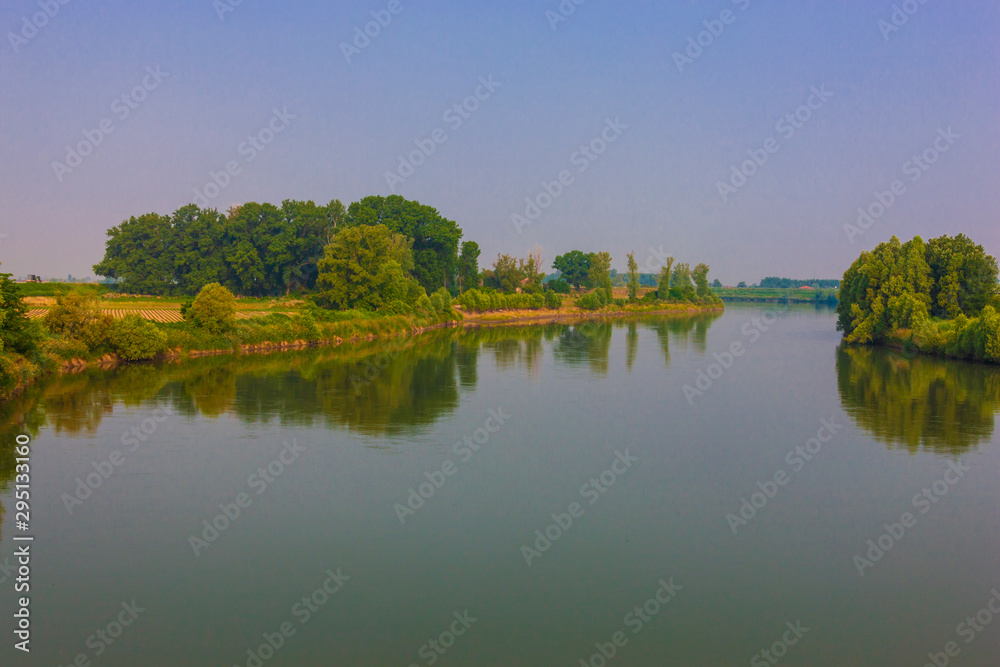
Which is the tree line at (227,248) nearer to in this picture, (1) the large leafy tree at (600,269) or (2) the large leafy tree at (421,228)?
(2) the large leafy tree at (421,228)

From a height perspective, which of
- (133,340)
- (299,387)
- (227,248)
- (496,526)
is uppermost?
(227,248)

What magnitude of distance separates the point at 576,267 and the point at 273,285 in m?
71.8

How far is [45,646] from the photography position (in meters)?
10.2

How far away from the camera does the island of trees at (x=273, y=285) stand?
36.2 metres

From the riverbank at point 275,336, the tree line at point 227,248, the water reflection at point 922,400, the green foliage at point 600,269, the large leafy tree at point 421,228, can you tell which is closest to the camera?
the water reflection at point 922,400

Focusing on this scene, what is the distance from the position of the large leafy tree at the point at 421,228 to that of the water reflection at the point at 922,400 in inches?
2113

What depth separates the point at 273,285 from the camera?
8231 centimetres

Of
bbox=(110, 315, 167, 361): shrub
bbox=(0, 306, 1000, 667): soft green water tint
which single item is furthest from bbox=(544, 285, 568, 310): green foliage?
bbox=(0, 306, 1000, 667): soft green water tint

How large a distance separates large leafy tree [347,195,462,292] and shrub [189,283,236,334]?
137 ft

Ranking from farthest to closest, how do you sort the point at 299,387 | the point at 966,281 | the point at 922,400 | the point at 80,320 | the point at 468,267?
the point at 468,267 < the point at 966,281 < the point at 80,320 < the point at 299,387 < the point at 922,400

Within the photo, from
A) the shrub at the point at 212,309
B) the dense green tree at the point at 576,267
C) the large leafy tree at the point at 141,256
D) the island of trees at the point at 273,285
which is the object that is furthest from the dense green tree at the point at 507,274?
the shrub at the point at 212,309

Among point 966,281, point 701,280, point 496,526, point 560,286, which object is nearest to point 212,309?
point 496,526

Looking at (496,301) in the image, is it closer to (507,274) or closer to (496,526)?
(507,274)

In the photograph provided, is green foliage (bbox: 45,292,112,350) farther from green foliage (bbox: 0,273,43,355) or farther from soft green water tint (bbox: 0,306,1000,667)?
soft green water tint (bbox: 0,306,1000,667)
